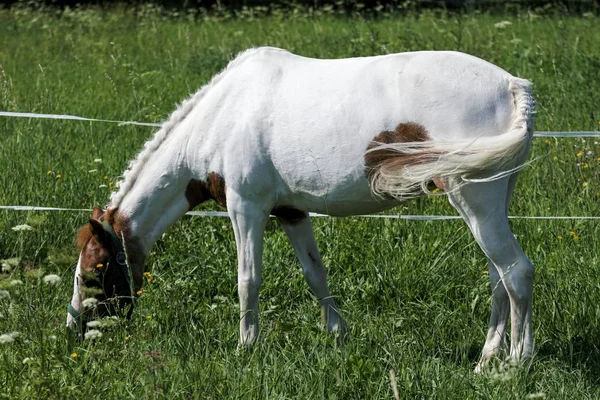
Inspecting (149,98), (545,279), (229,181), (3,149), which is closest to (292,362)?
(229,181)

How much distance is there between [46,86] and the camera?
937cm

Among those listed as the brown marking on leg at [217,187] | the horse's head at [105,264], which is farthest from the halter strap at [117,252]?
the brown marking on leg at [217,187]

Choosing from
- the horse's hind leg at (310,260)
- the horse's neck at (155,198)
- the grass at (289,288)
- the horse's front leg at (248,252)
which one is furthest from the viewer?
the horse's hind leg at (310,260)

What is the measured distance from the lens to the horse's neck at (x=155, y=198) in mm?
4805

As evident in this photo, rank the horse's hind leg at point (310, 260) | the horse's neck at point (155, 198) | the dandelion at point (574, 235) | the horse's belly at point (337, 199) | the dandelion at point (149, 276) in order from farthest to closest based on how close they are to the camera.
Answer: the dandelion at point (574, 235) → the dandelion at point (149, 276) → the horse's hind leg at point (310, 260) → the horse's neck at point (155, 198) → the horse's belly at point (337, 199)

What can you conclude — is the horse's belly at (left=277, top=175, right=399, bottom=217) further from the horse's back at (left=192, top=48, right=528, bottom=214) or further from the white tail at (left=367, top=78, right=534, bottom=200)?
the white tail at (left=367, top=78, right=534, bottom=200)

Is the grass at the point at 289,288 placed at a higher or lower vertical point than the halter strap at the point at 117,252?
lower

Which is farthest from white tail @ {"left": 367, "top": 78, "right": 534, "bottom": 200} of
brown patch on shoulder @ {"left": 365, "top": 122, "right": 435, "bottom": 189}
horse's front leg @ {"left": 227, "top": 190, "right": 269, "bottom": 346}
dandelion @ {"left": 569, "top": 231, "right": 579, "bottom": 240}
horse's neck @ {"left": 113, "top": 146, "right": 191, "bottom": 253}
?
dandelion @ {"left": 569, "top": 231, "right": 579, "bottom": 240}

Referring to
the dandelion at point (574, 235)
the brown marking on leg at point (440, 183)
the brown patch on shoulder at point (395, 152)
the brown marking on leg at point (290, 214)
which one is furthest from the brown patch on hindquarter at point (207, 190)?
the dandelion at point (574, 235)

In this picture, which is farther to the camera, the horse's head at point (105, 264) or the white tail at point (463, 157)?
the horse's head at point (105, 264)

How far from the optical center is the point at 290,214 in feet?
16.1

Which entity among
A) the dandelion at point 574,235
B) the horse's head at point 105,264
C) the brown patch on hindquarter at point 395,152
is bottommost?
the dandelion at point 574,235

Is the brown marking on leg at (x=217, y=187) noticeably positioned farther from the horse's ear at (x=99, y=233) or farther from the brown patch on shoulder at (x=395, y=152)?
the brown patch on shoulder at (x=395, y=152)

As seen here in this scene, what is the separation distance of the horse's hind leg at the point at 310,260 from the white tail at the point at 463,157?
2.72 ft
